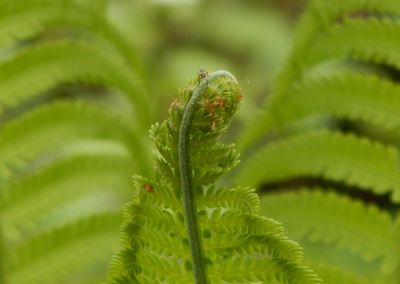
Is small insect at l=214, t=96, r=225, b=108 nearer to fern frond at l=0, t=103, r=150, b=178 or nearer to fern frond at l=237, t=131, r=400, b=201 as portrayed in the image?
fern frond at l=237, t=131, r=400, b=201

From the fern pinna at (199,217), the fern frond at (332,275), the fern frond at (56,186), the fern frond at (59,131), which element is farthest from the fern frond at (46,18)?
the fern pinna at (199,217)

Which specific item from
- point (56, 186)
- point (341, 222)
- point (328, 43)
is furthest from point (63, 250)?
point (328, 43)

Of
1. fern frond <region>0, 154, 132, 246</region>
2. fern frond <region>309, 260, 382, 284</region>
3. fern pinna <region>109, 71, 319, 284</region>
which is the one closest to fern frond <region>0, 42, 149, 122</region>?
fern frond <region>0, 154, 132, 246</region>

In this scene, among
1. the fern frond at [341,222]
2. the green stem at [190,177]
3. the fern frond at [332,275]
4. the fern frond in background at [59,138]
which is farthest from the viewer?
the fern frond in background at [59,138]

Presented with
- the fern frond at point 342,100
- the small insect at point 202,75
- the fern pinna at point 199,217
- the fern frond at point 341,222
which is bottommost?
the fern pinna at point 199,217

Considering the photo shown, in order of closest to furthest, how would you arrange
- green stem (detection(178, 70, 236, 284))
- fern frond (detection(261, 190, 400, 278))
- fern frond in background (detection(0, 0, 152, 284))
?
1. green stem (detection(178, 70, 236, 284))
2. fern frond (detection(261, 190, 400, 278))
3. fern frond in background (detection(0, 0, 152, 284))

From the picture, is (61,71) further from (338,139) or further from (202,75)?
(202,75)

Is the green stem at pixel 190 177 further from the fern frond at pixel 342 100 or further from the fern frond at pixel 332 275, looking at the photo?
the fern frond at pixel 342 100
